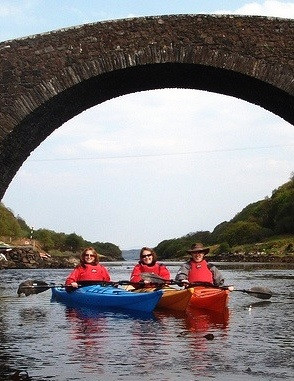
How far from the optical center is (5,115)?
51.0 feet

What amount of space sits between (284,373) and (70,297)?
10.9 metres

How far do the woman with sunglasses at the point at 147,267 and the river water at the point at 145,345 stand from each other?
120cm

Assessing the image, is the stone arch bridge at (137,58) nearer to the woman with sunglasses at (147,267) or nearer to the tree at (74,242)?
the woman with sunglasses at (147,267)

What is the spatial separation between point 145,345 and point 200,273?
5.63m

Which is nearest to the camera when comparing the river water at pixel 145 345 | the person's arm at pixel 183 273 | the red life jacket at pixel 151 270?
the river water at pixel 145 345

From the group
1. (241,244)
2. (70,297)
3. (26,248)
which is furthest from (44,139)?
(241,244)

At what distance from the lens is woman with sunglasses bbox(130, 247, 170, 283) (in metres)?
18.3

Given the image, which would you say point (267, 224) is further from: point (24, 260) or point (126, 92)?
point (126, 92)

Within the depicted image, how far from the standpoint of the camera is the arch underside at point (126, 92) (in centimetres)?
1563

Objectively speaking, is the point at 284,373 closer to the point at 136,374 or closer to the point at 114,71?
the point at 136,374

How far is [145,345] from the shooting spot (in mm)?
12203

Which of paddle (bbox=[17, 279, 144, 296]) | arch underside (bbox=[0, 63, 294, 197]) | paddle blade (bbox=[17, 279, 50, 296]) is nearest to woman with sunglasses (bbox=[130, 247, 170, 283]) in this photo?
paddle (bbox=[17, 279, 144, 296])

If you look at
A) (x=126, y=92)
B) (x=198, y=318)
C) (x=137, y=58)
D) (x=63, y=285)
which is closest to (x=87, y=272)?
(x=63, y=285)

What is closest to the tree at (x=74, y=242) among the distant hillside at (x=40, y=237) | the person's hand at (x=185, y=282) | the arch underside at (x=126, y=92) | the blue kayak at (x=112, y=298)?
the distant hillside at (x=40, y=237)
